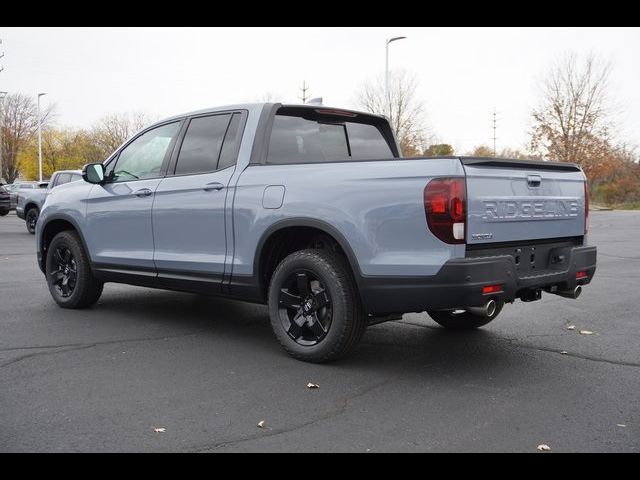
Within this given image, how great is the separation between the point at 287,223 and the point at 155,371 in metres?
1.34

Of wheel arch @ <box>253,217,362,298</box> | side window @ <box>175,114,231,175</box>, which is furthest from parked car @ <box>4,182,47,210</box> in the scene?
wheel arch @ <box>253,217,362,298</box>

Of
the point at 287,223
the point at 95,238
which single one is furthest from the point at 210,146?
the point at 95,238

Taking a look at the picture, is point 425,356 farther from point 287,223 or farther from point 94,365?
point 94,365

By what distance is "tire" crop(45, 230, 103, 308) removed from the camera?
657 cm

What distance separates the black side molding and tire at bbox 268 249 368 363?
112 centimetres

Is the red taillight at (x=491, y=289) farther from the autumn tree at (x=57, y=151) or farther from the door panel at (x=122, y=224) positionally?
the autumn tree at (x=57, y=151)

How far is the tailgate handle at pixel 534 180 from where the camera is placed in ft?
14.7

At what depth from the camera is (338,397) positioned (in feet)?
13.0

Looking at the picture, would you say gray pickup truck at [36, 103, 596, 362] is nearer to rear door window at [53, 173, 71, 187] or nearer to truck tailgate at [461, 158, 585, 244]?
truck tailgate at [461, 158, 585, 244]

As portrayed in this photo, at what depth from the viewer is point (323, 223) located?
14.6ft

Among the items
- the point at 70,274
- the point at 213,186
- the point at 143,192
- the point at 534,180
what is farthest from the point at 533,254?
the point at 70,274

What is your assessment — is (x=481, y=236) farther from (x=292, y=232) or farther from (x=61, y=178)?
(x=61, y=178)

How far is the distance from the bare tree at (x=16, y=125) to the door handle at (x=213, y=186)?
6580 cm

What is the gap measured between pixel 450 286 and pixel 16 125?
69.7 m
